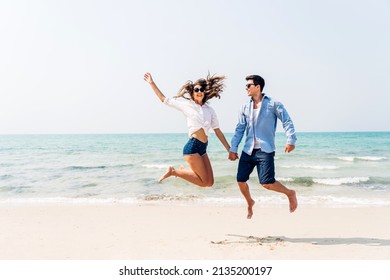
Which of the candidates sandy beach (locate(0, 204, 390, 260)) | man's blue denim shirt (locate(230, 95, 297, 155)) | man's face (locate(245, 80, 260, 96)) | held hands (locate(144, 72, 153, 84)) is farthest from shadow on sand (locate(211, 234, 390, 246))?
held hands (locate(144, 72, 153, 84))

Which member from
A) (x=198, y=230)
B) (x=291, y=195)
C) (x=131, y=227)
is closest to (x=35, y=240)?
(x=131, y=227)

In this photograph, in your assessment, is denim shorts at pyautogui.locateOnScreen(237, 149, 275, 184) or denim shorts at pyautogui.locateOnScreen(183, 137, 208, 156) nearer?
denim shorts at pyautogui.locateOnScreen(237, 149, 275, 184)

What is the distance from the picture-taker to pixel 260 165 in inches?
217

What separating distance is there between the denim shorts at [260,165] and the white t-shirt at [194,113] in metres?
0.68

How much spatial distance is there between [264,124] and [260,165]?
0.58m

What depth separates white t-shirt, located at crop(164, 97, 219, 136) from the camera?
5.58 m

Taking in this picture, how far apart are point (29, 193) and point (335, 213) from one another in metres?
9.83

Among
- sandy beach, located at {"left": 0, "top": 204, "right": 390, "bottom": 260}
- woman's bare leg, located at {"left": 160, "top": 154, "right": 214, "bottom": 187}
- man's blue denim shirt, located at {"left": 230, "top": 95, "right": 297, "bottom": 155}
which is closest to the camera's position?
sandy beach, located at {"left": 0, "top": 204, "right": 390, "bottom": 260}

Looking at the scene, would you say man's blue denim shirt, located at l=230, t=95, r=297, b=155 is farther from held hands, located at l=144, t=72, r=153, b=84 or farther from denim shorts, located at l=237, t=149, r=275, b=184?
held hands, located at l=144, t=72, r=153, b=84

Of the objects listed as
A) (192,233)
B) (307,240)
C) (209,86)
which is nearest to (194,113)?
(209,86)

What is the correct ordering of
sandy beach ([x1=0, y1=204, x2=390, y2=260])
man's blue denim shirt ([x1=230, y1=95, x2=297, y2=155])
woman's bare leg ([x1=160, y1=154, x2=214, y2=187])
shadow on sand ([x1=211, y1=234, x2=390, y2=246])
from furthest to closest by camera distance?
shadow on sand ([x1=211, y1=234, x2=390, y2=246]) < woman's bare leg ([x1=160, y1=154, x2=214, y2=187]) < man's blue denim shirt ([x1=230, y1=95, x2=297, y2=155]) < sandy beach ([x1=0, y1=204, x2=390, y2=260])

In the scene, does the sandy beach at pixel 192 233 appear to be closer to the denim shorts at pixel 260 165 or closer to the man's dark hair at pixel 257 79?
the denim shorts at pixel 260 165

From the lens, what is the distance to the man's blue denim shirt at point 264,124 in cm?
536

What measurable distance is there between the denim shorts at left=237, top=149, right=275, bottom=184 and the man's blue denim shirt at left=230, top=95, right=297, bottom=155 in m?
0.09
